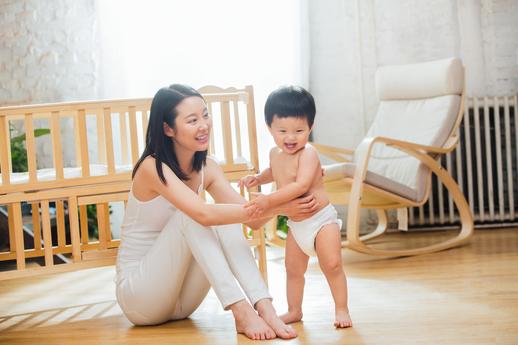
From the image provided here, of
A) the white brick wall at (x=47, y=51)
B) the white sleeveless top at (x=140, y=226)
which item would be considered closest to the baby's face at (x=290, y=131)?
the white sleeveless top at (x=140, y=226)

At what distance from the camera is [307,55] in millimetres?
4977

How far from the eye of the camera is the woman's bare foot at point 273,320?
233 cm

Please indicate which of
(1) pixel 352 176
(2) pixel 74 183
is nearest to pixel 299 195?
(2) pixel 74 183

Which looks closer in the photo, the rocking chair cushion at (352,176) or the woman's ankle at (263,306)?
the woman's ankle at (263,306)

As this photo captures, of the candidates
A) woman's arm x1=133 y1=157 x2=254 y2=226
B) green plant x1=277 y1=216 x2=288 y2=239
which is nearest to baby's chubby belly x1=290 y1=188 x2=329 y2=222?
woman's arm x1=133 y1=157 x2=254 y2=226

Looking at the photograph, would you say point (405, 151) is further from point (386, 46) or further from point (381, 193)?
point (386, 46)

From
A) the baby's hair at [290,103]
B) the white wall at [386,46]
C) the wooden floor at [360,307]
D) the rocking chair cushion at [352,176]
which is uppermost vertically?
the white wall at [386,46]

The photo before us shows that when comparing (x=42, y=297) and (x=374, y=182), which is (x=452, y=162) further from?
(x=42, y=297)

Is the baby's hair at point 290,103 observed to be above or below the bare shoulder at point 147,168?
above

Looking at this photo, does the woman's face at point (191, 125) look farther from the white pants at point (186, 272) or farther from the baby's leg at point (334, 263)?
the baby's leg at point (334, 263)

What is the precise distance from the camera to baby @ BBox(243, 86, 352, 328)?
2.36m

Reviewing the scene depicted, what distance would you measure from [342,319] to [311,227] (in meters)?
0.30

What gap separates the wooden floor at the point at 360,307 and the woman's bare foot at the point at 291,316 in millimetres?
26

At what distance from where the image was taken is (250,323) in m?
2.37
